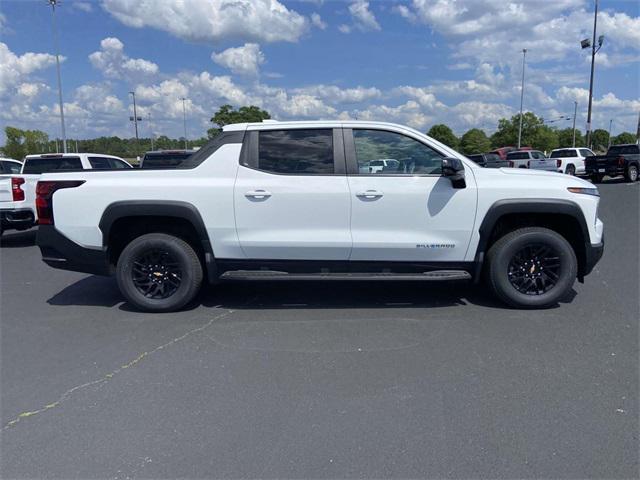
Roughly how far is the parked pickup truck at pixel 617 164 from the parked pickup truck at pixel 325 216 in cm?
2209

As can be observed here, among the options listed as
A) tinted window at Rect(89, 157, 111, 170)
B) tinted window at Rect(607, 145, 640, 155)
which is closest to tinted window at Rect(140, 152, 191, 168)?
tinted window at Rect(89, 157, 111, 170)

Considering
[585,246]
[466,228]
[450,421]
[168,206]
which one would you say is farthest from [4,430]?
[585,246]

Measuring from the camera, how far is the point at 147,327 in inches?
193

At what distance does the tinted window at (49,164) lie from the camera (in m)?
11.1

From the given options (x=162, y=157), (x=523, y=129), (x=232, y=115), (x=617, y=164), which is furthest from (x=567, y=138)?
(x=162, y=157)

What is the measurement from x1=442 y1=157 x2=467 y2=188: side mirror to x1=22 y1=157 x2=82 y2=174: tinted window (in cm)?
906

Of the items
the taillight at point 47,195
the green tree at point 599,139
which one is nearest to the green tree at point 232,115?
the taillight at point 47,195

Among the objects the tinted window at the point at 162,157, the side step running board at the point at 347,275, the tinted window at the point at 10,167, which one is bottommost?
the side step running board at the point at 347,275

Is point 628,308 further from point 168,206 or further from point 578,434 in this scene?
point 168,206

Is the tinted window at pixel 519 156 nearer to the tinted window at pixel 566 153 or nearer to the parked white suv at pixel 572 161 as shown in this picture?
the parked white suv at pixel 572 161

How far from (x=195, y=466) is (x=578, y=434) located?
2.23 meters

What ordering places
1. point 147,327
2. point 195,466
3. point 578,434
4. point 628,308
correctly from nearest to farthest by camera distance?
1. point 195,466
2. point 578,434
3. point 147,327
4. point 628,308

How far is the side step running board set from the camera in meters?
5.03

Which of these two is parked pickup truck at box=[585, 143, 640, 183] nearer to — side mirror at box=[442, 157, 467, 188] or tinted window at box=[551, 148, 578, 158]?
tinted window at box=[551, 148, 578, 158]
